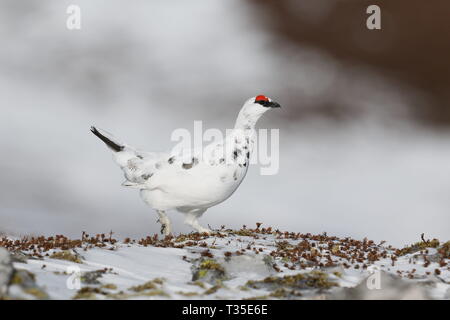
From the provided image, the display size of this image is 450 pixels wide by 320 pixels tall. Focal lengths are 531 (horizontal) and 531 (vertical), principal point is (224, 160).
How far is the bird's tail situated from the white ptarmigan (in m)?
0.71

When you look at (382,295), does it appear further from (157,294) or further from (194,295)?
(157,294)

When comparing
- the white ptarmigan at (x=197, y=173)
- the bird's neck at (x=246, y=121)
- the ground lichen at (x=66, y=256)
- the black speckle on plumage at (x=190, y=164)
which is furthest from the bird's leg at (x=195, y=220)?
the ground lichen at (x=66, y=256)

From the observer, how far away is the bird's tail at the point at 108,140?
13.9 meters

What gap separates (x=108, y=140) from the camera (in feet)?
45.7

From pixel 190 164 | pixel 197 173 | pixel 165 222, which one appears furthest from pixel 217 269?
pixel 165 222

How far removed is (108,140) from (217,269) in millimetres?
6095

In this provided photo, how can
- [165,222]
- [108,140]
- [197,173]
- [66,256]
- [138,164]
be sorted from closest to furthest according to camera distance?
[66,256], [197,173], [165,222], [138,164], [108,140]

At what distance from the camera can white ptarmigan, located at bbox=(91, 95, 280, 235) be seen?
12352 millimetres

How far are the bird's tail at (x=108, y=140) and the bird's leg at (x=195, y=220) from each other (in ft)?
8.53

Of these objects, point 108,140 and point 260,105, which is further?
point 108,140

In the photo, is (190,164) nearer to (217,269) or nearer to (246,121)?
(246,121)
